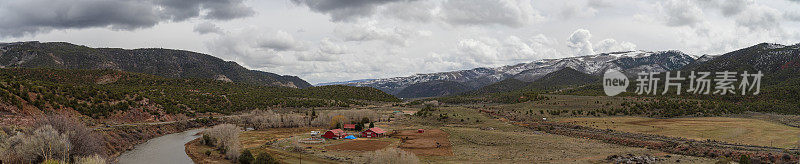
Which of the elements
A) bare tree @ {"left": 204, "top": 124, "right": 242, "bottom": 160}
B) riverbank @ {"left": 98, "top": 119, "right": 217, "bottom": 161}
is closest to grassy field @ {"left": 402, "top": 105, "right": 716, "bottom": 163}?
bare tree @ {"left": 204, "top": 124, "right": 242, "bottom": 160}

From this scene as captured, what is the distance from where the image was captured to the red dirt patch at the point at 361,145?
5012 centimetres

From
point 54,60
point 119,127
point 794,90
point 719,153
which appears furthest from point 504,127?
point 54,60

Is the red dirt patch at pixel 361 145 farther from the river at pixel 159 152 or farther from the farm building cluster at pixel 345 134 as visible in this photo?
the river at pixel 159 152

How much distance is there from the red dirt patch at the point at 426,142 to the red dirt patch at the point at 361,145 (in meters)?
3.02

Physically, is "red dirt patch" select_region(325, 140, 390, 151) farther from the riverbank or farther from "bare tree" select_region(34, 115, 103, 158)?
the riverbank

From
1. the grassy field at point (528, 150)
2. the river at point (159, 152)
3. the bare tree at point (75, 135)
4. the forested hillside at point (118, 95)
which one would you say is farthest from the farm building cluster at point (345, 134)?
the forested hillside at point (118, 95)

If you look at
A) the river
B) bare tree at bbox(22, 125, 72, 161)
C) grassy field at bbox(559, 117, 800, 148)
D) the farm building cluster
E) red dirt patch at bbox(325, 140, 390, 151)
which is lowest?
the river

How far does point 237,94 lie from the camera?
370 feet

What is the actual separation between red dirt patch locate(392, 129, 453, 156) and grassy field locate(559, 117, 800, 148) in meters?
31.4

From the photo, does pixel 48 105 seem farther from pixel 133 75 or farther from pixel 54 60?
pixel 54 60

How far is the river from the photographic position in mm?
46156

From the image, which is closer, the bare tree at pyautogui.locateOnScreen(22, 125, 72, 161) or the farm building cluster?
the bare tree at pyautogui.locateOnScreen(22, 125, 72, 161)

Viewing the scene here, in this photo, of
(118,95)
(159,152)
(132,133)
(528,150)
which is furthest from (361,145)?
(118,95)

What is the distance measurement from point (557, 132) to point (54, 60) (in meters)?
217
